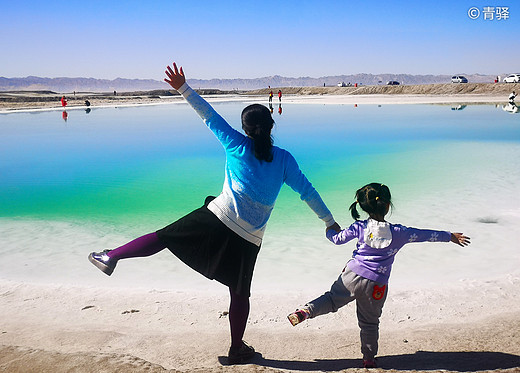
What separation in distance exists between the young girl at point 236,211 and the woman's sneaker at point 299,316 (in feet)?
1.04

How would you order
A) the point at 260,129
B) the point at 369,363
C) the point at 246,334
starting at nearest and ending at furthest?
the point at 260,129 → the point at 369,363 → the point at 246,334

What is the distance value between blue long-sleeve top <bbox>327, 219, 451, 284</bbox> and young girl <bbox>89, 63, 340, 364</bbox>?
0.43 meters

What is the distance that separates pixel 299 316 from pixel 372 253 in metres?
0.60

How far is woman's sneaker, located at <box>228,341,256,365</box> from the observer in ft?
10.5

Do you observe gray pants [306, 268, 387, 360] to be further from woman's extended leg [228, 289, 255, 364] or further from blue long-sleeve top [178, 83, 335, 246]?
blue long-sleeve top [178, 83, 335, 246]

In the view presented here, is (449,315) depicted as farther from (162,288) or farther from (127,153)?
(127,153)

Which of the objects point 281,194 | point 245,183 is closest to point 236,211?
point 245,183

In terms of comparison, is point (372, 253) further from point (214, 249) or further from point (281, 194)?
point (281, 194)

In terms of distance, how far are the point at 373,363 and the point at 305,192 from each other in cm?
116

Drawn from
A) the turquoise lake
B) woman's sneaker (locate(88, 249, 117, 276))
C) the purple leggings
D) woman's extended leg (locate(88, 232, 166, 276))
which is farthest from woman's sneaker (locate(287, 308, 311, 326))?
the turquoise lake

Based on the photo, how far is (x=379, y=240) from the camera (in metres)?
2.94

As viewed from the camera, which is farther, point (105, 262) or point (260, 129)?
point (105, 262)

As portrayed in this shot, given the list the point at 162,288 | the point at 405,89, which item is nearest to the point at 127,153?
the point at 162,288

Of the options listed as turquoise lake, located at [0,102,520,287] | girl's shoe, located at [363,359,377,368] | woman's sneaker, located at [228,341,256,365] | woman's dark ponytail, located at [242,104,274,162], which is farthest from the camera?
turquoise lake, located at [0,102,520,287]
